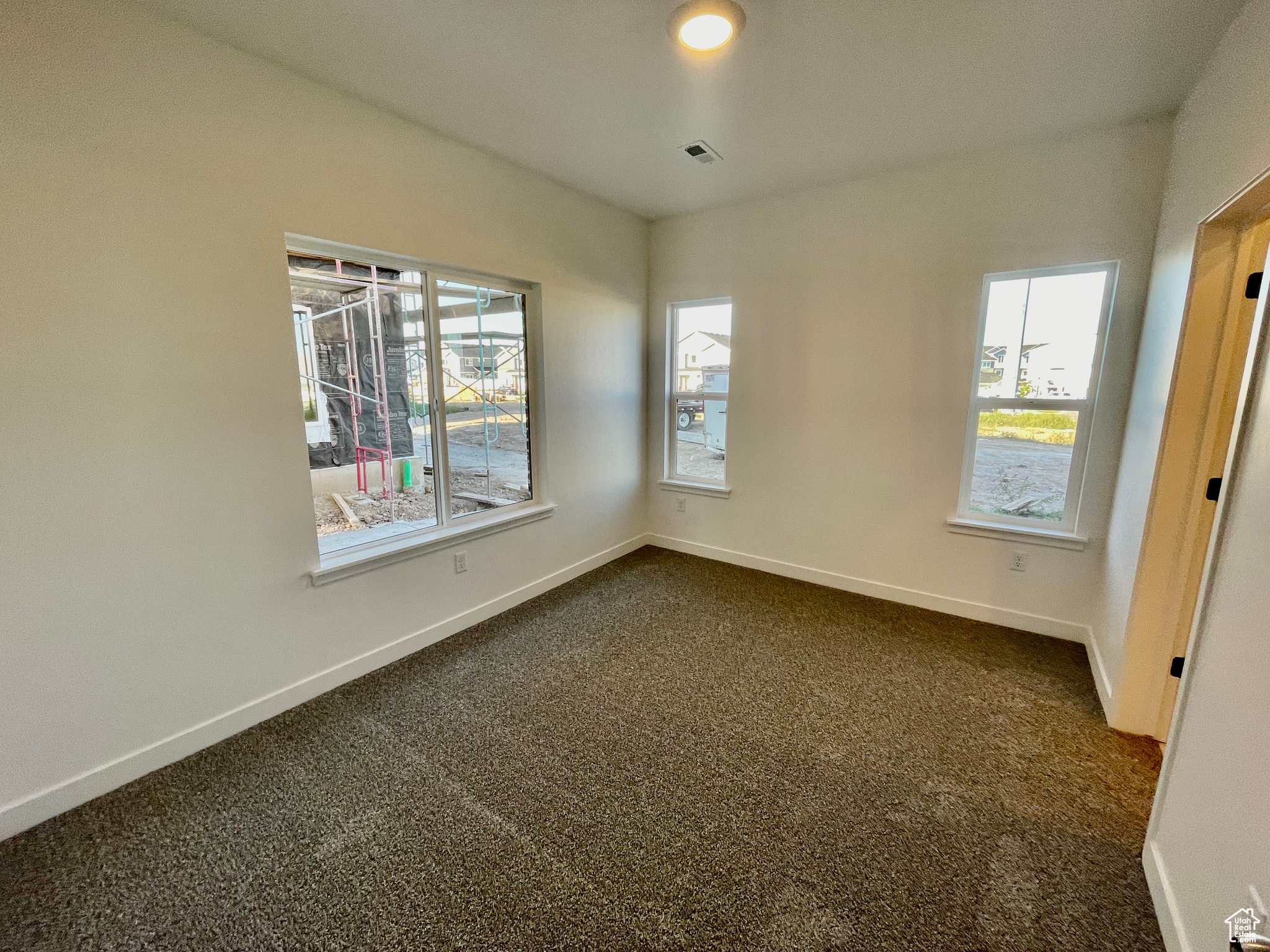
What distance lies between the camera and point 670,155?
8.66ft

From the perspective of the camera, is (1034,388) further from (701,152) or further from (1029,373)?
(701,152)

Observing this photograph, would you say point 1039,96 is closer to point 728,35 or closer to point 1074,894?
point 728,35

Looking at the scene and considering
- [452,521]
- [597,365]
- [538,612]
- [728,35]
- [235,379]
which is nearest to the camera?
[728,35]

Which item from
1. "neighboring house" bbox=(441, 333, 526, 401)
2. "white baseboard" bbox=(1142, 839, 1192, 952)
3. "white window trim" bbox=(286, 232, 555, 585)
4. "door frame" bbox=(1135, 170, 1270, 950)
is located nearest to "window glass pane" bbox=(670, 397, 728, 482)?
"white window trim" bbox=(286, 232, 555, 585)

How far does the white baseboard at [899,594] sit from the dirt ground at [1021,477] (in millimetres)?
573

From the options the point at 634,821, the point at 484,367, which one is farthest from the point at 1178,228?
the point at 484,367

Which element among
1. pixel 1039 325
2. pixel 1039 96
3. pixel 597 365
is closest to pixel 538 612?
pixel 597 365

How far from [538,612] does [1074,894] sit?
2477mm

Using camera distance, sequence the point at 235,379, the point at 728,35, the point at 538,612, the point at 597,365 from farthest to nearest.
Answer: the point at 597,365 → the point at 538,612 → the point at 235,379 → the point at 728,35

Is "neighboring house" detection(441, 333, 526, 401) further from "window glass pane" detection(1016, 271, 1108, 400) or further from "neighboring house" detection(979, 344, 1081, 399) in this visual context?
"window glass pane" detection(1016, 271, 1108, 400)

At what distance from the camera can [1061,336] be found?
2.60 m

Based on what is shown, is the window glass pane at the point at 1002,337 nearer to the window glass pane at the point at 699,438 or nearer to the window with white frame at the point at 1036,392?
the window with white frame at the point at 1036,392

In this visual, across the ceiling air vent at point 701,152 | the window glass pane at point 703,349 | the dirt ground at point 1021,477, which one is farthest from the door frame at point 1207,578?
the window glass pane at point 703,349

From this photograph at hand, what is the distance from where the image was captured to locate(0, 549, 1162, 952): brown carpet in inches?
51.2
